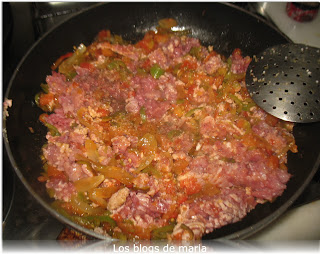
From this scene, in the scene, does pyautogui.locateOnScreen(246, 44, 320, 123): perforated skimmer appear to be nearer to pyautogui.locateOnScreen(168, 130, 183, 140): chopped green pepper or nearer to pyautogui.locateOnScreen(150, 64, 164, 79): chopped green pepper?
pyautogui.locateOnScreen(168, 130, 183, 140): chopped green pepper

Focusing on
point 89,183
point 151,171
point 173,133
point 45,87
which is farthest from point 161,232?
point 45,87

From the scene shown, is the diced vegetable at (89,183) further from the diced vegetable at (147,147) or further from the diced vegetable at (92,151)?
the diced vegetable at (147,147)

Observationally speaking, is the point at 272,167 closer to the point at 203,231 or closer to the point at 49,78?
the point at 203,231

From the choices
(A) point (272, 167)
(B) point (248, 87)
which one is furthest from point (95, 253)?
(B) point (248, 87)

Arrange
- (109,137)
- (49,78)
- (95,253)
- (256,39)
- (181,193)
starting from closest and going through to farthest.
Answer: (95,253) → (181,193) → (109,137) → (49,78) → (256,39)

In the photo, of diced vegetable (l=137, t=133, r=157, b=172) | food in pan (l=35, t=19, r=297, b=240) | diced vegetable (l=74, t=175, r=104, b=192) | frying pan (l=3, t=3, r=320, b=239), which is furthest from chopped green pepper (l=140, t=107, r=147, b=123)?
frying pan (l=3, t=3, r=320, b=239)

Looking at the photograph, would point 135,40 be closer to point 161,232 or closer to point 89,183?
point 89,183

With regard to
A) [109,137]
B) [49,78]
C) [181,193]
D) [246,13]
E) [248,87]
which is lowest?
[181,193]
